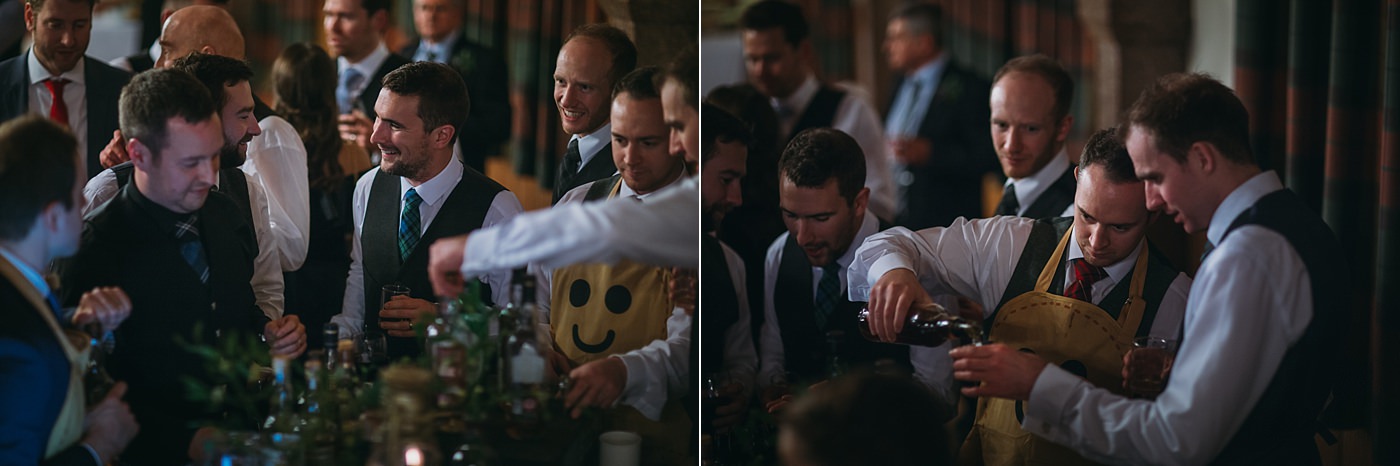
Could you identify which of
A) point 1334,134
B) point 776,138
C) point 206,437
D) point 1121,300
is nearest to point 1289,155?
point 1334,134

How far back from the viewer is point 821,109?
433cm

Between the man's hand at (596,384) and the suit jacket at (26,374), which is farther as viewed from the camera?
the man's hand at (596,384)

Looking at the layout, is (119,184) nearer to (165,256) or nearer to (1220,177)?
(165,256)

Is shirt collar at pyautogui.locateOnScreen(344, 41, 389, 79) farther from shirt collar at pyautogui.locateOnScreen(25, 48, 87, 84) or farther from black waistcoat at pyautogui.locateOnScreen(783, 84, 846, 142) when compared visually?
black waistcoat at pyautogui.locateOnScreen(783, 84, 846, 142)

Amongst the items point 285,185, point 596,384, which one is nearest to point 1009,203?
point 596,384

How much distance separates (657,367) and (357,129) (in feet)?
2.53

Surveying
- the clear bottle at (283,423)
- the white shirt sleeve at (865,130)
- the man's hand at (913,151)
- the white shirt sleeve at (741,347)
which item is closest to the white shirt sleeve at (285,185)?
the clear bottle at (283,423)

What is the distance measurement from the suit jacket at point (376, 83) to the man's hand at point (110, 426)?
0.68 m

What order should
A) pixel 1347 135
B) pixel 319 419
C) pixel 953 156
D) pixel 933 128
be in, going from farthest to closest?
1. pixel 933 128
2. pixel 953 156
3. pixel 1347 135
4. pixel 319 419

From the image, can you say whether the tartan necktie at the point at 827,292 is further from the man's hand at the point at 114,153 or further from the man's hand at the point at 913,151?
the man's hand at the point at 913,151

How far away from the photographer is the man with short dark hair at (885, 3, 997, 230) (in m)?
5.23

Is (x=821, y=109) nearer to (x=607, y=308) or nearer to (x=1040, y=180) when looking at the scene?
(x=1040, y=180)

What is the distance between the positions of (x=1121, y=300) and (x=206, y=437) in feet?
5.84

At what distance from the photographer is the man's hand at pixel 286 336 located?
2.37 m
